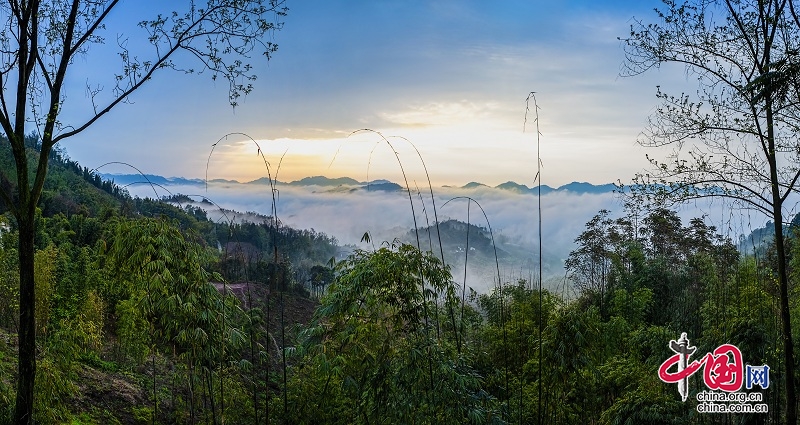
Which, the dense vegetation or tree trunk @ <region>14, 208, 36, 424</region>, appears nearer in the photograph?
tree trunk @ <region>14, 208, 36, 424</region>

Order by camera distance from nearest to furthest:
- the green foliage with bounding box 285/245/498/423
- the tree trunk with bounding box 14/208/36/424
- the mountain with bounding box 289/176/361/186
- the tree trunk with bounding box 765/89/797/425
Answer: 1. the tree trunk with bounding box 14/208/36/424
2. the green foliage with bounding box 285/245/498/423
3. the tree trunk with bounding box 765/89/797/425
4. the mountain with bounding box 289/176/361/186

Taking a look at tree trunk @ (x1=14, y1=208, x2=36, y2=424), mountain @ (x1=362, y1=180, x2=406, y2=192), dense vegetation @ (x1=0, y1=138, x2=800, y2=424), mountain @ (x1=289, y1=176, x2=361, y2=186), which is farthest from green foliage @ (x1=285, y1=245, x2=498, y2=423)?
tree trunk @ (x1=14, y1=208, x2=36, y2=424)

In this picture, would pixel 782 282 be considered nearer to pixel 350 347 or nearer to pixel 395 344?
pixel 395 344

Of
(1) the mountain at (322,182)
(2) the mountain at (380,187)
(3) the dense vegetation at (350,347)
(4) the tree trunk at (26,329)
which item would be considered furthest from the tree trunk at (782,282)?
(4) the tree trunk at (26,329)

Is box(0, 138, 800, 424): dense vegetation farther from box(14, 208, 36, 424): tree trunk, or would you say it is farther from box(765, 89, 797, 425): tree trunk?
box(14, 208, 36, 424): tree trunk

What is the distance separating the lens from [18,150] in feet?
8.43

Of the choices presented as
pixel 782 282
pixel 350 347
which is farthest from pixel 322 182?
pixel 782 282

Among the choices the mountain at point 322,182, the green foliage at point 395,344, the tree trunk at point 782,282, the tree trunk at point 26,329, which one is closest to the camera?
the tree trunk at point 26,329

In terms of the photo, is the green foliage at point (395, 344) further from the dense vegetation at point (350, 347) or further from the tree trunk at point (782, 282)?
the tree trunk at point (782, 282)

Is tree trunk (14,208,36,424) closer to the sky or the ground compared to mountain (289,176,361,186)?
closer to the ground

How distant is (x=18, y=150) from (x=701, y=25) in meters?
4.11

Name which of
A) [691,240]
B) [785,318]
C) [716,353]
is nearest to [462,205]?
[785,318]

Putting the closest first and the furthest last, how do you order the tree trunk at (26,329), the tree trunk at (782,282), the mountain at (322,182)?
the tree trunk at (26,329), the tree trunk at (782,282), the mountain at (322,182)

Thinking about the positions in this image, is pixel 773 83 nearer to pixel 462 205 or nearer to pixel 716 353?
pixel 462 205
